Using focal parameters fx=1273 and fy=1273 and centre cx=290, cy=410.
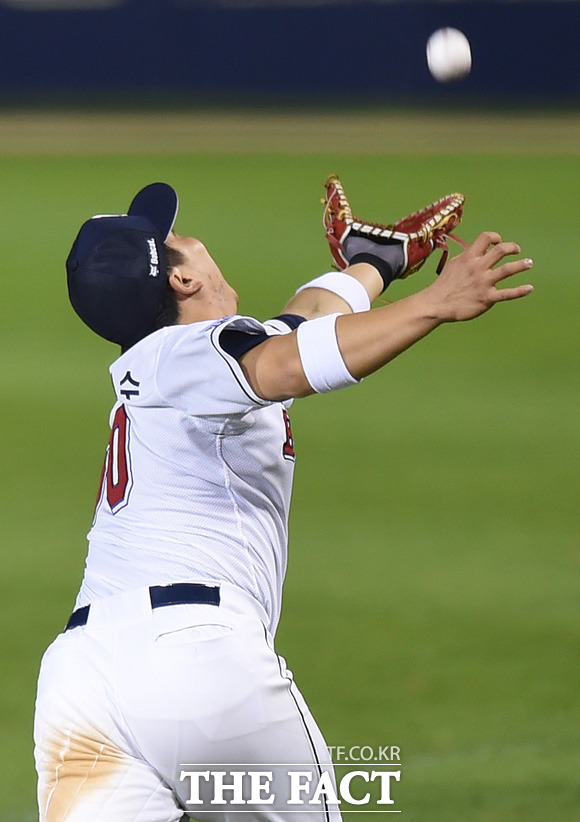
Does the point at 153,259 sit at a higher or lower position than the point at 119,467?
higher

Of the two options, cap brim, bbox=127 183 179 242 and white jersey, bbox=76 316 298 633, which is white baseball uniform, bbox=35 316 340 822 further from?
cap brim, bbox=127 183 179 242

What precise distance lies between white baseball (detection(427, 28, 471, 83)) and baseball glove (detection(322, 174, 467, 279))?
1.50 metres

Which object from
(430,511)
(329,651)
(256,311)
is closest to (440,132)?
(256,311)

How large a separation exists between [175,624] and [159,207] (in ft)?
3.78

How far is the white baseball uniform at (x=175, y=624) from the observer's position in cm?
261

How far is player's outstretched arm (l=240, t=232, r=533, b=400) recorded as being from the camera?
2566 millimetres

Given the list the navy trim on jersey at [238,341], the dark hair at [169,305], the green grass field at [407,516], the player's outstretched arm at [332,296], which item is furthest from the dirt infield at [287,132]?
the navy trim on jersey at [238,341]

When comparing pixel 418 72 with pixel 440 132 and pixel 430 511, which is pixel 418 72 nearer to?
pixel 440 132

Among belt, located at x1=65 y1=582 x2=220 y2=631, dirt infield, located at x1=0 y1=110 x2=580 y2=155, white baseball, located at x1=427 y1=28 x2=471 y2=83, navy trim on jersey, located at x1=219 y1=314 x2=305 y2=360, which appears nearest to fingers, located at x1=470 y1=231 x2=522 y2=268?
navy trim on jersey, located at x1=219 y1=314 x2=305 y2=360

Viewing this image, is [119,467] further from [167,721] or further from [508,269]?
[508,269]

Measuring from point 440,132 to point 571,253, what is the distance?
25.3 ft

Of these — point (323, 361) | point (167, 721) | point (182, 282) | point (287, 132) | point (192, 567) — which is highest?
point (287, 132)

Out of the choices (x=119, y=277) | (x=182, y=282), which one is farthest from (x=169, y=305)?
(x=119, y=277)

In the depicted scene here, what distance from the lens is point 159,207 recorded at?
3.29m
